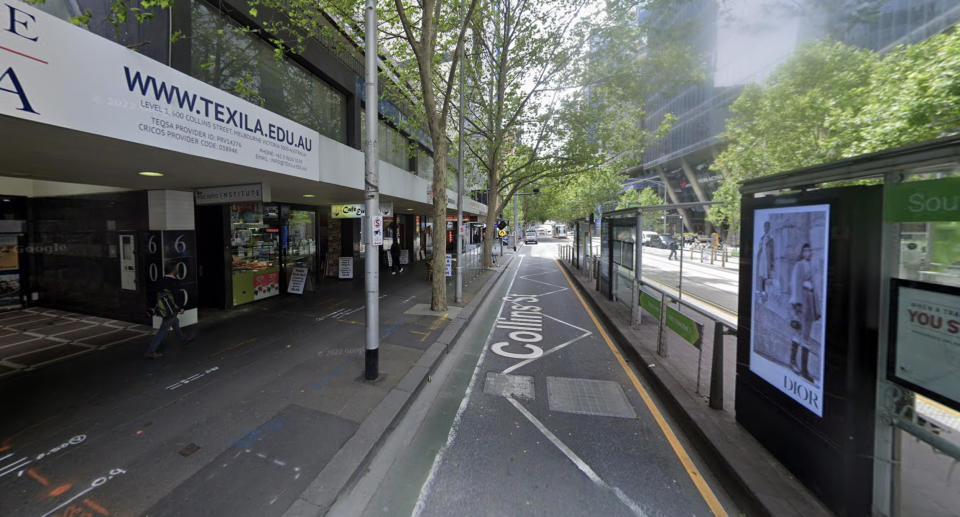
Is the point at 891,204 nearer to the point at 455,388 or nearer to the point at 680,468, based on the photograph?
the point at 680,468

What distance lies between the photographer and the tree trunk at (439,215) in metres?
8.37

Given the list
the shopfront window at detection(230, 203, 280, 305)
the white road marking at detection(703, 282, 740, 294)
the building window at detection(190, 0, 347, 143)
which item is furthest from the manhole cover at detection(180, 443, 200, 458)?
the white road marking at detection(703, 282, 740, 294)

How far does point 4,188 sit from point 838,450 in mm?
16230

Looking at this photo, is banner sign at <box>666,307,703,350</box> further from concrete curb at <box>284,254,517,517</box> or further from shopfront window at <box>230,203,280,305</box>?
shopfront window at <box>230,203,280,305</box>

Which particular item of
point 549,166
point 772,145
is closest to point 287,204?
point 549,166

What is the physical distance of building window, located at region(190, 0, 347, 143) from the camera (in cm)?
634

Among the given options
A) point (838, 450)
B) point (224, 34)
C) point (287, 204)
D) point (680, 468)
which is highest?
point (224, 34)

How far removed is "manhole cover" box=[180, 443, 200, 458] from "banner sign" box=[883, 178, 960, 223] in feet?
19.5

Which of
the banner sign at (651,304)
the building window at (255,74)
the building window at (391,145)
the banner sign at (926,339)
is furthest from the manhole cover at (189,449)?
the building window at (391,145)

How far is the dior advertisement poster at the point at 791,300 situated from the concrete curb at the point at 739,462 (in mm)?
696

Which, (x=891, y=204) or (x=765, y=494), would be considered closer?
(x=891, y=204)

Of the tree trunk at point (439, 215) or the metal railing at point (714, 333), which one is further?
the tree trunk at point (439, 215)

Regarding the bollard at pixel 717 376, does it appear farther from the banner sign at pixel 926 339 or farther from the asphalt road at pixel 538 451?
the banner sign at pixel 926 339

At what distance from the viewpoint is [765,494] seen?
2.69 m
